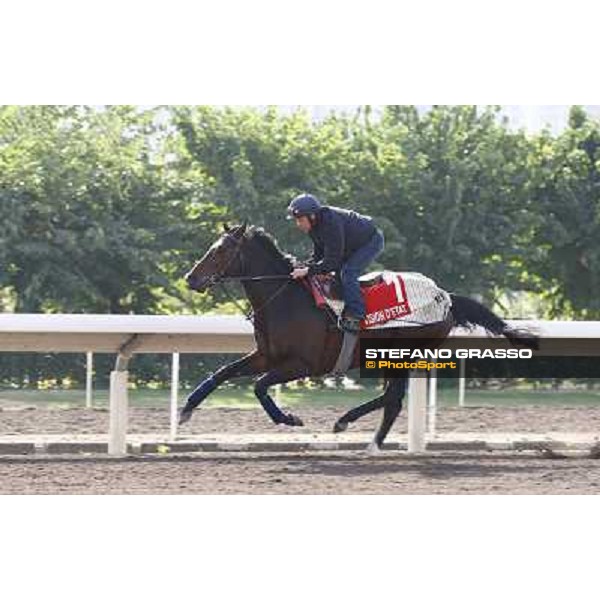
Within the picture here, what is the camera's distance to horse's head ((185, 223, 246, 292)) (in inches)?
413

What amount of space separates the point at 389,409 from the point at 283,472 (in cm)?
169

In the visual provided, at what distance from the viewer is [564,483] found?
31.5 ft

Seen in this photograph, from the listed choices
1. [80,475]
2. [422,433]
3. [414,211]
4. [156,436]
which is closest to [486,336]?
[422,433]

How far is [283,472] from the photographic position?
1002cm

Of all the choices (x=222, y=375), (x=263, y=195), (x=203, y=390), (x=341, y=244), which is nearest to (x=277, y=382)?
(x=222, y=375)

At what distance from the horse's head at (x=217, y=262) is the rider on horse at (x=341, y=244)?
0.43 m

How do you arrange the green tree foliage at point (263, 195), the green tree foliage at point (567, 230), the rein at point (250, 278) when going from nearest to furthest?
the rein at point (250, 278)
the green tree foliage at point (263, 195)
the green tree foliage at point (567, 230)

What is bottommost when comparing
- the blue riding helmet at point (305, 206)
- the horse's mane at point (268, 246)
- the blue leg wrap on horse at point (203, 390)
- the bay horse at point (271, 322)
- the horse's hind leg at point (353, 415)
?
the horse's hind leg at point (353, 415)

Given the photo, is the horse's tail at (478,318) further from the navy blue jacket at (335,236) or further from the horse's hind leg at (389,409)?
the navy blue jacket at (335,236)

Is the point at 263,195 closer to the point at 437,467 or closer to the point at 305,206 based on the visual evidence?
the point at 305,206

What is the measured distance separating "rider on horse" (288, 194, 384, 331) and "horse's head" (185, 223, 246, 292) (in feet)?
1.40

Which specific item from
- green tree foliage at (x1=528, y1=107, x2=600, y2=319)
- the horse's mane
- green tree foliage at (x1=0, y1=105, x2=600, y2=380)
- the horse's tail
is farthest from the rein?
green tree foliage at (x1=528, y1=107, x2=600, y2=319)

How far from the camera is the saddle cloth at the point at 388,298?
36.0 ft

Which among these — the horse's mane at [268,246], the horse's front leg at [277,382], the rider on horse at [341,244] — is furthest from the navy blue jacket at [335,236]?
the horse's front leg at [277,382]
